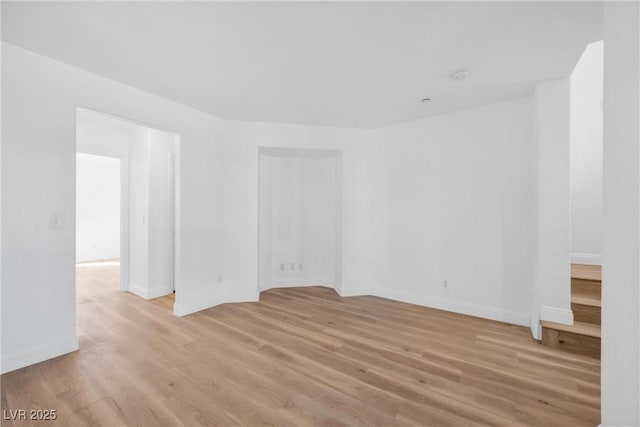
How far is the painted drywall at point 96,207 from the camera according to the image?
7.41m

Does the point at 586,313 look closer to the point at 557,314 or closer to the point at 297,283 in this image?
the point at 557,314

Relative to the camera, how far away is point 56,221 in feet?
7.29

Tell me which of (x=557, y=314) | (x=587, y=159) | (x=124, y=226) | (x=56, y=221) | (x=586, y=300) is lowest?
(x=557, y=314)

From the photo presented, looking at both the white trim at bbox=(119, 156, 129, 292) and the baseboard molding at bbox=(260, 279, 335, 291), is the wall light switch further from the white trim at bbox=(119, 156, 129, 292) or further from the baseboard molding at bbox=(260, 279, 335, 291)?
the baseboard molding at bbox=(260, 279, 335, 291)

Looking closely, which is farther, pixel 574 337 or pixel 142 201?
pixel 142 201

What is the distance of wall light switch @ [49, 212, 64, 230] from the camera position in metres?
2.20

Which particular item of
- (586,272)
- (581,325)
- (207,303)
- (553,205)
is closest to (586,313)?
(581,325)

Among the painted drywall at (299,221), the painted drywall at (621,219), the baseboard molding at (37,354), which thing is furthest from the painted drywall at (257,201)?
the painted drywall at (621,219)

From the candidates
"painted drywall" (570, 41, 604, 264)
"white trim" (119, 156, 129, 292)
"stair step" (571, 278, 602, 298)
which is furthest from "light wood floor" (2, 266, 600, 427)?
"painted drywall" (570, 41, 604, 264)

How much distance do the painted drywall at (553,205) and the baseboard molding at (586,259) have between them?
120 centimetres

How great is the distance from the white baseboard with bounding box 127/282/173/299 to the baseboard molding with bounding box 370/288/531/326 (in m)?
3.20

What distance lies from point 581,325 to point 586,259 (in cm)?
127

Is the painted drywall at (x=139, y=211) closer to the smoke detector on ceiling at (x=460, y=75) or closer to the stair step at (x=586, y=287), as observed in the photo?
the smoke detector on ceiling at (x=460, y=75)

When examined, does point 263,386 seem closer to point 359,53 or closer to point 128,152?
point 359,53
